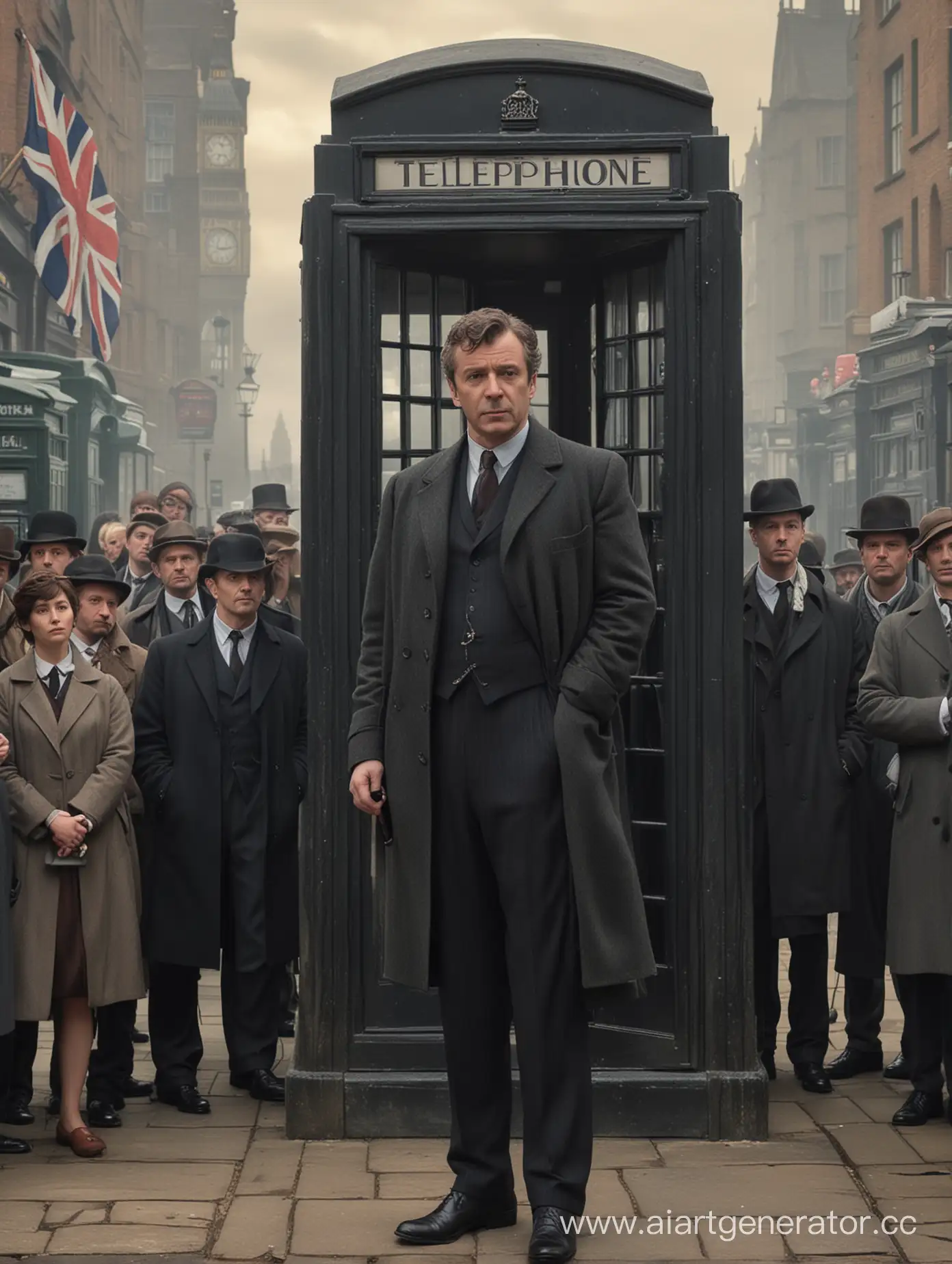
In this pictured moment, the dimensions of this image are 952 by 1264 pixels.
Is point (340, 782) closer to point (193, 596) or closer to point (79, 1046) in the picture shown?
point (79, 1046)

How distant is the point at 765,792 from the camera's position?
6695 mm

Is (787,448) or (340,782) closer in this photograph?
(340,782)

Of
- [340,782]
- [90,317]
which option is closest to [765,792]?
[340,782]

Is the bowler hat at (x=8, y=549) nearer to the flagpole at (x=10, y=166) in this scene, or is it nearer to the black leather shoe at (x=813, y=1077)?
the black leather shoe at (x=813, y=1077)

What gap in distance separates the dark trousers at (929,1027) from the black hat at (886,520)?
2.02 metres

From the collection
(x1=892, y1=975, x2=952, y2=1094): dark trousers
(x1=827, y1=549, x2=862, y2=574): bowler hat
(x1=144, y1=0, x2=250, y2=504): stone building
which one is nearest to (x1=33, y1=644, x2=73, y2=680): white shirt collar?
(x1=892, y1=975, x2=952, y2=1094): dark trousers

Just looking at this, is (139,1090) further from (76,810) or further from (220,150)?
(220,150)

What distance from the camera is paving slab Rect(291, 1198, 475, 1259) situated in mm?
4672

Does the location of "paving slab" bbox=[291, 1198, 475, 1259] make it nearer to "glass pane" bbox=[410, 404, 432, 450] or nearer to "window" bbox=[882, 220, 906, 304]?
"glass pane" bbox=[410, 404, 432, 450]

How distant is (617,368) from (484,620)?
1.83 meters

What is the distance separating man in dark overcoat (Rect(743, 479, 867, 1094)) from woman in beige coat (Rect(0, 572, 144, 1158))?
2281 mm

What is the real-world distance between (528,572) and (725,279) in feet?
5.15

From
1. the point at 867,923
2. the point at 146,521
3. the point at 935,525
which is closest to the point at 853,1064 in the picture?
the point at 867,923

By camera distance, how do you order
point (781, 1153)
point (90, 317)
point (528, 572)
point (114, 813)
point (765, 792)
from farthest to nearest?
point (90, 317), point (765, 792), point (114, 813), point (781, 1153), point (528, 572)
